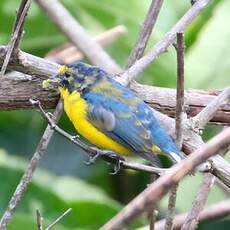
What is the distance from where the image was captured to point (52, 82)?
6.41 ft

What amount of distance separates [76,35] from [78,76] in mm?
283

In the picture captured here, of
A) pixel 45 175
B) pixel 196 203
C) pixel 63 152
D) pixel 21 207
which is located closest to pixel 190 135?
pixel 196 203

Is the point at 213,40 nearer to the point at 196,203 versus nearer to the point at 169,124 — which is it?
the point at 169,124

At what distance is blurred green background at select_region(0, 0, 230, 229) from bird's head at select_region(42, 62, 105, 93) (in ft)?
2.96

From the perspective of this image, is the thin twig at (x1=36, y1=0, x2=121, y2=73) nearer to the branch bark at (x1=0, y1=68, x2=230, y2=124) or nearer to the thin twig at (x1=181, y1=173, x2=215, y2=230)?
the branch bark at (x1=0, y1=68, x2=230, y2=124)

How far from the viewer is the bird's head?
205 cm

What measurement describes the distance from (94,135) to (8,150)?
5.85ft

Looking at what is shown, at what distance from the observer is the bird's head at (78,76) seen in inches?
80.7

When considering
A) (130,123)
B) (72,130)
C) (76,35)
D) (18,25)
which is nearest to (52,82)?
(130,123)

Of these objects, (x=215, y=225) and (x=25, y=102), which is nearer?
(x=25, y=102)

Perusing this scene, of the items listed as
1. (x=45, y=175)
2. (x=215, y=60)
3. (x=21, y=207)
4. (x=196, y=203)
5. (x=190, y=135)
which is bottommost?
(x=196, y=203)

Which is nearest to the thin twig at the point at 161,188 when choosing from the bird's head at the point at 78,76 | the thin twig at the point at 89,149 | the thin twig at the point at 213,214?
the thin twig at the point at 89,149

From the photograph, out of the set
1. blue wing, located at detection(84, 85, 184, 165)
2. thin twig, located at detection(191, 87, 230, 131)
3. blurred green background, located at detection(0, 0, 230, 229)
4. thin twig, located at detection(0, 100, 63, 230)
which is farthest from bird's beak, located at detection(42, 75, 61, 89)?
blurred green background, located at detection(0, 0, 230, 229)

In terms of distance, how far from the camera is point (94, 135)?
1961 mm
